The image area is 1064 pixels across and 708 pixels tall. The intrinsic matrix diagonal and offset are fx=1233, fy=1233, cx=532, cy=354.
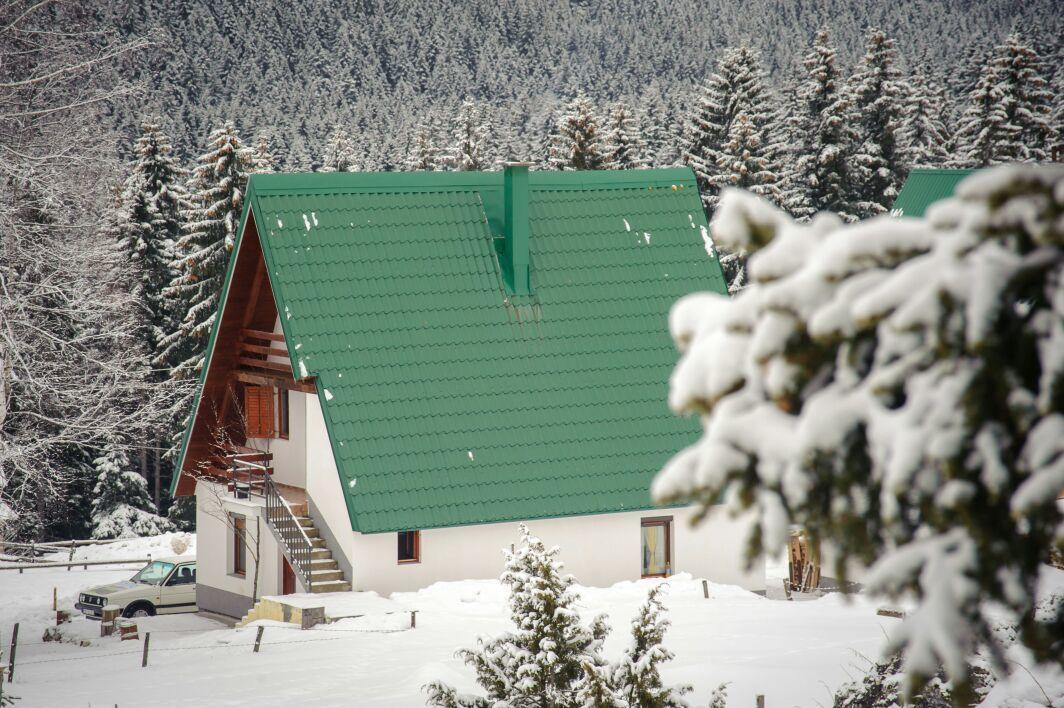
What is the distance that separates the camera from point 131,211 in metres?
54.0

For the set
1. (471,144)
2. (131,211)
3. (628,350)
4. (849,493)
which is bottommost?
(849,493)

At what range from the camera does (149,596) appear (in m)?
30.3

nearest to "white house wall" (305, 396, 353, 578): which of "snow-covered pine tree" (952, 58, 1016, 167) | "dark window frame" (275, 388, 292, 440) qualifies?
"dark window frame" (275, 388, 292, 440)

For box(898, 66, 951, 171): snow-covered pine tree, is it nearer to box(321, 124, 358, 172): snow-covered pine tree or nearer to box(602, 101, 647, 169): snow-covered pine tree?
box(602, 101, 647, 169): snow-covered pine tree

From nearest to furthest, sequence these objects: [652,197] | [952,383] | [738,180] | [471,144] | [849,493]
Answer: [952,383]
[849,493]
[652,197]
[738,180]
[471,144]

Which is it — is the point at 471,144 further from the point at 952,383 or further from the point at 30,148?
the point at 952,383

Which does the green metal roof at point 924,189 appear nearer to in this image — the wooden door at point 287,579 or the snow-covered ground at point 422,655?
the snow-covered ground at point 422,655

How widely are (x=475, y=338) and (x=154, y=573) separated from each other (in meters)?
12.8

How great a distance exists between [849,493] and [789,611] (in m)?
16.9

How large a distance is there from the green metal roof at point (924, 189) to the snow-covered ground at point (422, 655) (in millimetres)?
22157

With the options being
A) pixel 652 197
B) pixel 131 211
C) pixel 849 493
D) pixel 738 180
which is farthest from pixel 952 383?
pixel 131 211

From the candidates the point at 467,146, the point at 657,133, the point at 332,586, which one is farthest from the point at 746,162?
the point at 657,133

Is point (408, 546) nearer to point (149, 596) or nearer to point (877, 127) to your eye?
point (149, 596)

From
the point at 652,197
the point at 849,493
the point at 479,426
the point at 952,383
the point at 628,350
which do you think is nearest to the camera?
the point at 952,383
